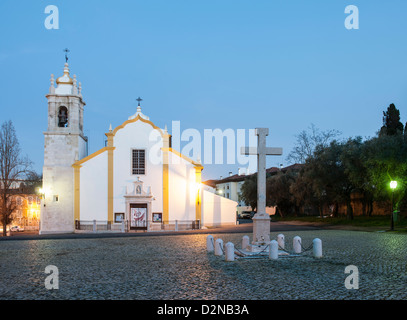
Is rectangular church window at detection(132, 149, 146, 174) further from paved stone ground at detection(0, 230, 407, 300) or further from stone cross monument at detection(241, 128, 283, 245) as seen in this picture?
stone cross monument at detection(241, 128, 283, 245)

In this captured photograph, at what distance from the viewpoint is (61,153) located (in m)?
32.8

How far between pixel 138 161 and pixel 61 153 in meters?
6.72

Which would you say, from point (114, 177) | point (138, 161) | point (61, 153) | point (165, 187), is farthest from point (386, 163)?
point (61, 153)

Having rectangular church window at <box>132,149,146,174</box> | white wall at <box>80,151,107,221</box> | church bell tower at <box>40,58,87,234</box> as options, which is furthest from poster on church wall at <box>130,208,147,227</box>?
church bell tower at <box>40,58,87,234</box>

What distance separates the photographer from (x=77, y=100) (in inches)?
1316

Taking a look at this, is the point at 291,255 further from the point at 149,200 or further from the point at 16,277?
the point at 149,200

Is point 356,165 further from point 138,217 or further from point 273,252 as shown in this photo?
point 273,252

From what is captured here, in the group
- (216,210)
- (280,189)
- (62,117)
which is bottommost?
(216,210)

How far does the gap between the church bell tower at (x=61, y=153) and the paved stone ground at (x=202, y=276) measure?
18.4m

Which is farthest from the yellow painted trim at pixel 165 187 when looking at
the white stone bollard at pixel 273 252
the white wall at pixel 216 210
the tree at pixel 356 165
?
the white stone bollard at pixel 273 252

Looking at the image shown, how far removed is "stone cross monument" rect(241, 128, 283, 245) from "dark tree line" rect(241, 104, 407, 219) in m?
16.9

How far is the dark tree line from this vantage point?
2802 cm
